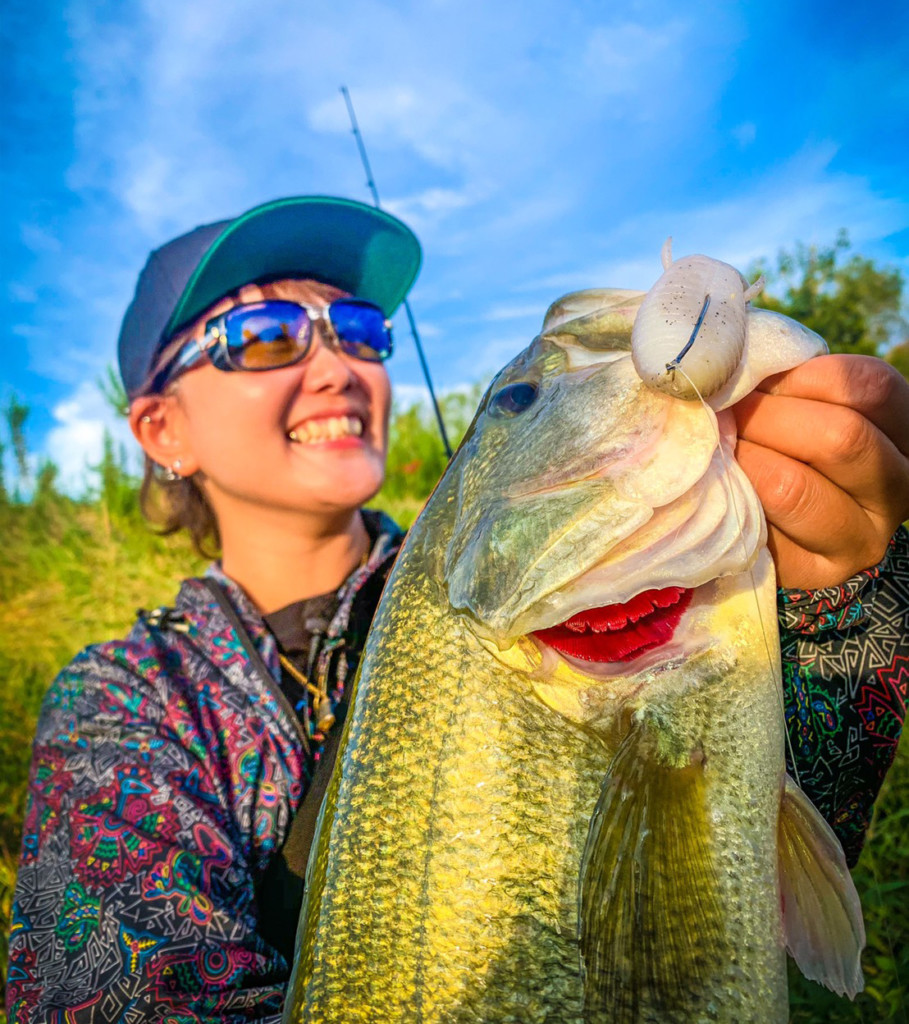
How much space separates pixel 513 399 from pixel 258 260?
1701mm

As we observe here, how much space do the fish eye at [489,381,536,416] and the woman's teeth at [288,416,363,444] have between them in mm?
1352

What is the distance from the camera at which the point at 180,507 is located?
3342 millimetres

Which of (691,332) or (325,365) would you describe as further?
(325,365)

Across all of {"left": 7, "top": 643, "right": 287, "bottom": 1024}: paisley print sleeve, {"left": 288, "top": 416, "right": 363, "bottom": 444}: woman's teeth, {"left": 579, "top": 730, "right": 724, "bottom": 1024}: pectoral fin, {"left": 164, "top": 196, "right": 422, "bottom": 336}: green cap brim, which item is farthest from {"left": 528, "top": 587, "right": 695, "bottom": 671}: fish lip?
{"left": 164, "top": 196, "right": 422, "bottom": 336}: green cap brim

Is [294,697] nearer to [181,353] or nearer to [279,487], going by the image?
[279,487]

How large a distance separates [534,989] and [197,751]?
4.20 feet

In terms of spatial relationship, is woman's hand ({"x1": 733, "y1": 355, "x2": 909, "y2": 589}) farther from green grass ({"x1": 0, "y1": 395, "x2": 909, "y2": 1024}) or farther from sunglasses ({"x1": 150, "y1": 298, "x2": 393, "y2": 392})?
sunglasses ({"x1": 150, "y1": 298, "x2": 393, "y2": 392})

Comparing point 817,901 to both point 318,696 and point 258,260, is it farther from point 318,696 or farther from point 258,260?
point 258,260

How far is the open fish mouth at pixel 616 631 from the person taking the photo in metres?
1.13

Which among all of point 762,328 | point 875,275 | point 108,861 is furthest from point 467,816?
point 875,275

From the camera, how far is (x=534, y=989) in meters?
1.01

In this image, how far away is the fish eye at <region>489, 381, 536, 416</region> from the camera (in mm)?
1272

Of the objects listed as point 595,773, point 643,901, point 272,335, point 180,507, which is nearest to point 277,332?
point 272,335

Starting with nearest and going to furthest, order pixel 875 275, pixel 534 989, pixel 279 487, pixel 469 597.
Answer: pixel 534 989
pixel 469 597
pixel 279 487
pixel 875 275
